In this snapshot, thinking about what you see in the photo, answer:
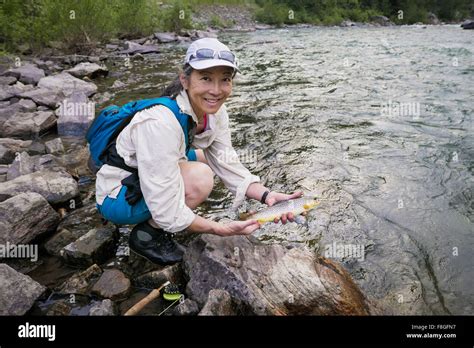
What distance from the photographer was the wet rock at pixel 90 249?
12.0 ft

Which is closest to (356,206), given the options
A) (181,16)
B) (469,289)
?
(469,289)

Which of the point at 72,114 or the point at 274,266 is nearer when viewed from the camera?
the point at 274,266

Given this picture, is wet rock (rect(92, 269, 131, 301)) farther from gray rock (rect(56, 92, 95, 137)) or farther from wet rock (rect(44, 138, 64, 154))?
gray rock (rect(56, 92, 95, 137))

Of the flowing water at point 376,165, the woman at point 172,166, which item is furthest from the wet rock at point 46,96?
the woman at point 172,166

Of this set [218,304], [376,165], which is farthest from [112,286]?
[376,165]

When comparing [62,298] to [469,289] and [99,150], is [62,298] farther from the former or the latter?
[469,289]

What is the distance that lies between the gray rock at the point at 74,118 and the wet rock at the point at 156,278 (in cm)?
481

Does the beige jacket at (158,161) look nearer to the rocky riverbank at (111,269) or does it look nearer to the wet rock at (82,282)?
the rocky riverbank at (111,269)

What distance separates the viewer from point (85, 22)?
17734 mm

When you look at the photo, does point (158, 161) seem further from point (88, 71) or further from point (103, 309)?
point (88, 71)

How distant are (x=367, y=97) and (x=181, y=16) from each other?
836 inches

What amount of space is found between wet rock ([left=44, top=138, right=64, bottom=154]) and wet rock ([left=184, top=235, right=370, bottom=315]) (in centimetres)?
407

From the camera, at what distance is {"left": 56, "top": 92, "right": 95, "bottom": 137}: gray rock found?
740 centimetres

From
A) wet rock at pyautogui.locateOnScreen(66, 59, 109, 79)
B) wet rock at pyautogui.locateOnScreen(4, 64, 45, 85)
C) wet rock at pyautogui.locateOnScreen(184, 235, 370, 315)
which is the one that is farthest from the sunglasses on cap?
wet rock at pyautogui.locateOnScreen(66, 59, 109, 79)
